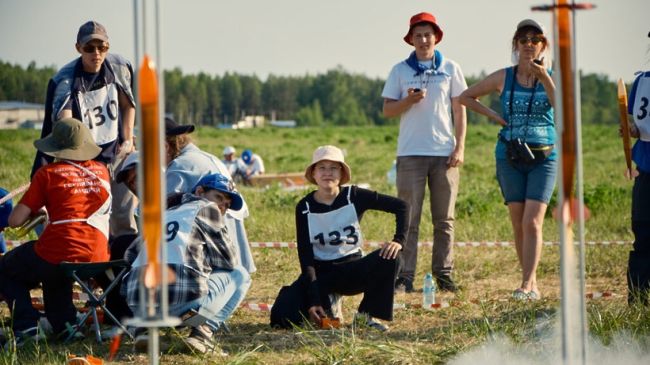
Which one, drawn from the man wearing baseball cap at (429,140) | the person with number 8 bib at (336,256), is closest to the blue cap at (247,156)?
the man wearing baseball cap at (429,140)

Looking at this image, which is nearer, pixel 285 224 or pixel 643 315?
pixel 643 315

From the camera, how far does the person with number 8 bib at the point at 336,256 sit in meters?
6.03

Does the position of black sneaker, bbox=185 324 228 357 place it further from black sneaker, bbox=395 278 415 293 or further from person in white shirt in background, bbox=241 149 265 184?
person in white shirt in background, bbox=241 149 265 184

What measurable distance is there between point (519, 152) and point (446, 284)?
128 cm

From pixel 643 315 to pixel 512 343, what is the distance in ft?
3.12

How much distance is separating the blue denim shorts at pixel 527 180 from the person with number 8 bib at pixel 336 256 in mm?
1006

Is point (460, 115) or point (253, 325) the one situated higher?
point (460, 115)

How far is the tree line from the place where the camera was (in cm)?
9956

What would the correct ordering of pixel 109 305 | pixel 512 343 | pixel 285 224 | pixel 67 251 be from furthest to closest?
pixel 285 224, pixel 109 305, pixel 67 251, pixel 512 343

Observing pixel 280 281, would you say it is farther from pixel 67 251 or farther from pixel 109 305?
pixel 67 251

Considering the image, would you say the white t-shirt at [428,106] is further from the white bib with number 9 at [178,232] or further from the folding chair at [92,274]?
the folding chair at [92,274]

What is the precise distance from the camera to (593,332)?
507 cm

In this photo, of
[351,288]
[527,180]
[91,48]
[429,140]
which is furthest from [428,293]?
[91,48]

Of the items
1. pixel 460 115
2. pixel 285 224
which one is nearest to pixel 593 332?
pixel 460 115
